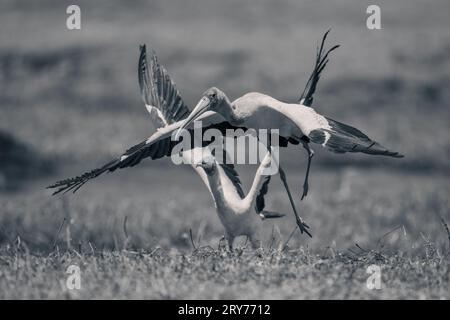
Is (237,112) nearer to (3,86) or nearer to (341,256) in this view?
(341,256)

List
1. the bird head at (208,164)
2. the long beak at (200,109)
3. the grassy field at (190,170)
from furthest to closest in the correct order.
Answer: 1. the bird head at (208,164)
2. the long beak at (200,109)
3. the grassy field at (190,170)

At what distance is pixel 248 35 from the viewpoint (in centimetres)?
2019

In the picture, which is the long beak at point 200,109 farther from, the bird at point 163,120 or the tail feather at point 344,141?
the tail feather at point 344,141

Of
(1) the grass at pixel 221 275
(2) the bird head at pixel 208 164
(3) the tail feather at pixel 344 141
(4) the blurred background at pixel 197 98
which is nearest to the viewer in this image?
(1) the grass at pixel 221 275

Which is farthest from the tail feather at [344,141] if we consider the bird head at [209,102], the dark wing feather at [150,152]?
the dark wing feather at [150,152]

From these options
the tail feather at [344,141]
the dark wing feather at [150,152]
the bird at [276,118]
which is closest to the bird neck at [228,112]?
the bird at [276,118]

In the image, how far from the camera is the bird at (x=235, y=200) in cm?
691

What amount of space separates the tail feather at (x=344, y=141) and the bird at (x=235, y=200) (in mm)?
633

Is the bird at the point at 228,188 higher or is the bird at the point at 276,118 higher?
the bird at the point at 276,118

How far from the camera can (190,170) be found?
49.4 feet

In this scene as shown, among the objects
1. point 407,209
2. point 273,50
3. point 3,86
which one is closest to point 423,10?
point 273,50

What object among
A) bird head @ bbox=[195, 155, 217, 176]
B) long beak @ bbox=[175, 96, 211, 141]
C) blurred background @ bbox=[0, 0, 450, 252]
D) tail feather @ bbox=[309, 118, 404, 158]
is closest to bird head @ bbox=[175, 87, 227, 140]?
long beak @ bbox=[175, 96, 211, 141]

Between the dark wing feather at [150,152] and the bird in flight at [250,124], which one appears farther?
the dark wing feather at [150,152]

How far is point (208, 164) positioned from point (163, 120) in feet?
2.35
